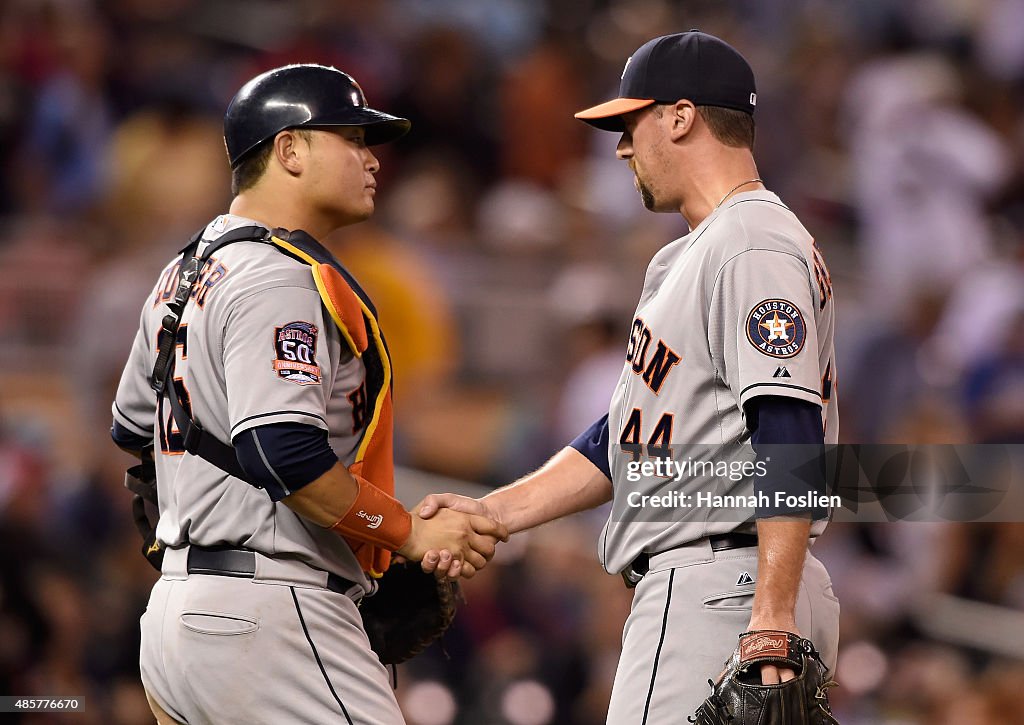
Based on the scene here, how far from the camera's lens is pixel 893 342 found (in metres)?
8.24

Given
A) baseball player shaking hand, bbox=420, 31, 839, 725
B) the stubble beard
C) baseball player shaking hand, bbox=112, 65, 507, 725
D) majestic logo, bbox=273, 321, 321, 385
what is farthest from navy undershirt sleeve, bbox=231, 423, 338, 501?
the stubble beard

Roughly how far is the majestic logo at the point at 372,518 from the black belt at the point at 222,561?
273 mm

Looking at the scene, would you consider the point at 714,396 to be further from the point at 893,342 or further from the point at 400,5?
the point at 400,5

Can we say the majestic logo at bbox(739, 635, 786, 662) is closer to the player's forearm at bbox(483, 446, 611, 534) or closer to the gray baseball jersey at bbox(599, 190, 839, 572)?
the gray baseball jersey at bbox(599, 190, 839, 572)

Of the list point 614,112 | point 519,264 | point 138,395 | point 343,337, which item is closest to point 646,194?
point 614,112

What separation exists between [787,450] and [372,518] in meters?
1.02

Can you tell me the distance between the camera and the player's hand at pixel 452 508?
3.81 m

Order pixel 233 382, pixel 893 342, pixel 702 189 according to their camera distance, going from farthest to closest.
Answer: pixel 893 342 < pixel 702 189 < pixel 233 382

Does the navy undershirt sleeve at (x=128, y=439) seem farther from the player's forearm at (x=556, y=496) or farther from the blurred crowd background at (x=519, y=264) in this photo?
the blurred crowd background at (x=519, y=264)

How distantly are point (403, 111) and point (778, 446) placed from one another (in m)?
6.90

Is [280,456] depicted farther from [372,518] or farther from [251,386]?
[372,518]

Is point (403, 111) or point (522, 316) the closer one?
point (522, 316)

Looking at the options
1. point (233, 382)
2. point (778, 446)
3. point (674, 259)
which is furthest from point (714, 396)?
point (233, 382)

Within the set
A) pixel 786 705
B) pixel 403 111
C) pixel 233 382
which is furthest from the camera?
pixel 403 111
